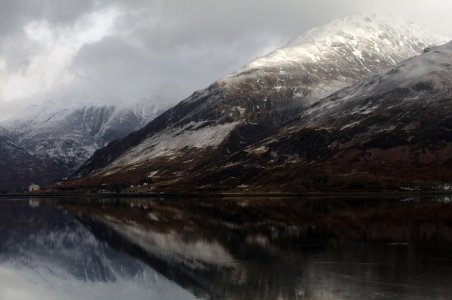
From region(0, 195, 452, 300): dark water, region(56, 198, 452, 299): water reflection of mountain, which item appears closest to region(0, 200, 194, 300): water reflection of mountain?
region(0, 195, 452, 300): dark water

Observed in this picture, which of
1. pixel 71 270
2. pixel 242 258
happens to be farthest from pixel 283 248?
pixel 71 270

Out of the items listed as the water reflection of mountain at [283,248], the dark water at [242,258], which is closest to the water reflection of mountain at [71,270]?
the dark water at [242,258]

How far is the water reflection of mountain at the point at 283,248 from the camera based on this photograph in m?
60.3

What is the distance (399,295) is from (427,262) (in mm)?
17286

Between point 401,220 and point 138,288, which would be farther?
point 401,220

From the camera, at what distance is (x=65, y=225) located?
14850cm

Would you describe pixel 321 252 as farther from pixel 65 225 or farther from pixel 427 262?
pixel 65 225

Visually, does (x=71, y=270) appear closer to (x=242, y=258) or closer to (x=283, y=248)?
(x=242, y=258)

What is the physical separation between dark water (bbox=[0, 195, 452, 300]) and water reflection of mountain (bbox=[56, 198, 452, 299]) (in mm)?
154

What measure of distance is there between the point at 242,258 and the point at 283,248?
975cm

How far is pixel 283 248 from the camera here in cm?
8738

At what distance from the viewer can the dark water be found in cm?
6016

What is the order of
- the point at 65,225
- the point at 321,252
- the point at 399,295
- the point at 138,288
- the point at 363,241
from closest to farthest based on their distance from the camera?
1. the point at 399,295
2. the point at 138,288
3. the point at 321,252
4. the point at 363,241
5. the point at 65,225

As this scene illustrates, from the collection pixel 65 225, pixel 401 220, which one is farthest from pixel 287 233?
pixel 65 225
